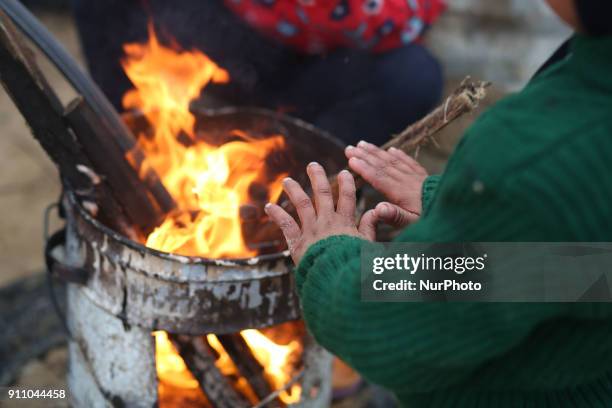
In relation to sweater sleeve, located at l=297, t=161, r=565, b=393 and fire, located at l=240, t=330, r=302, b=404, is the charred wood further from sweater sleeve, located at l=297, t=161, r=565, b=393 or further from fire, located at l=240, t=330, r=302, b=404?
sweater sleeve, located at l=297, t=161, r=565, b=393

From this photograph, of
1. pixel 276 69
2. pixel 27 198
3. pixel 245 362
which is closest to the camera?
pixel 245 362

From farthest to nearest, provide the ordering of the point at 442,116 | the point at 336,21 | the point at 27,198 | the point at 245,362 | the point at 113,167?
the point at 27,198 → the point at 336,21 → the point at 245,362 → the point at 113,167 → the point at 442,116

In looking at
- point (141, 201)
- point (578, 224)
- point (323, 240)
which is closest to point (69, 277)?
point (141, 201)

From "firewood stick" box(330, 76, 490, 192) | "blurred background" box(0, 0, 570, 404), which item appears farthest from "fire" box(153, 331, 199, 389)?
"blurred background" box(0, 0, 570, 404)

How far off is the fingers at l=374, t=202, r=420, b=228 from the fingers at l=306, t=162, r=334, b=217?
0.12 metres

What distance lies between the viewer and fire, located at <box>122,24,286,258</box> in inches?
73.9

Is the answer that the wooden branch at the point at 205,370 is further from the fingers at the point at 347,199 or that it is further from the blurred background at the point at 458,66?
the blurred background at the point at 458,66

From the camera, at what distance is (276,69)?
2.88 meters

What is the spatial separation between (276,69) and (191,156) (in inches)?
35.5

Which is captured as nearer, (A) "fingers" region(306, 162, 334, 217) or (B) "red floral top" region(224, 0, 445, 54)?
(A) "fingers" region(306, 162, 334, 217)

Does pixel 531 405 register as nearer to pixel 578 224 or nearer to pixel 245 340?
pixel 578 224

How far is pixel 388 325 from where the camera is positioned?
41.8 inches

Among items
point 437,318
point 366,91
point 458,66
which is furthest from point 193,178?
point 458,66

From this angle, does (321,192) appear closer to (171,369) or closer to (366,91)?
(171,369)
